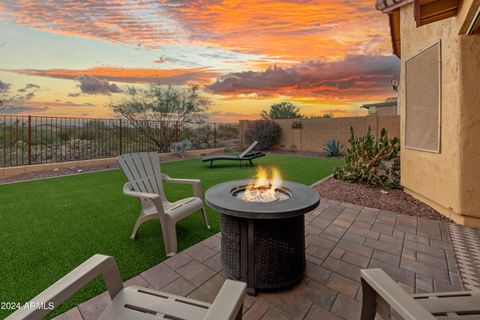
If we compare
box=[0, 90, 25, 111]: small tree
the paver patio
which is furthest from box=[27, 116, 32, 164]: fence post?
the paver patio

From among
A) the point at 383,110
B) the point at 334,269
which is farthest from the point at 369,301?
the point at 383,110

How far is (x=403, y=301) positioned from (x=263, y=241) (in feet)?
3.21

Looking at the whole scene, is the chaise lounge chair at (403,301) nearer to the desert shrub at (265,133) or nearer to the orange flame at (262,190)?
the orange flame at (262,190)

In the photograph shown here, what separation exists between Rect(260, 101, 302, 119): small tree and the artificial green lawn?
92.8 feet

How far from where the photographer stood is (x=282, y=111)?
1258 inches

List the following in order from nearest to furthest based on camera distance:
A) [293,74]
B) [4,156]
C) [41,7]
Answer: [41,7] < [4,156] < [293,74]

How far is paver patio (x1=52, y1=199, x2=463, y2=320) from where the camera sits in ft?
5.48

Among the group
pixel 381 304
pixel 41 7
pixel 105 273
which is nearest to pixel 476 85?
pixel 381 304

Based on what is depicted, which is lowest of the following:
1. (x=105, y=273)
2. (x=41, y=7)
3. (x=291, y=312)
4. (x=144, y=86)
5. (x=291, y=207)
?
(x=291, y=312)

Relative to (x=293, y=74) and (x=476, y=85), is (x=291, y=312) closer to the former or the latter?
(x=476, y=85)

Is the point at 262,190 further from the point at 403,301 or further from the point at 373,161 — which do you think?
the point at 373,161

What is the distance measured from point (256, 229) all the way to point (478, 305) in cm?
125

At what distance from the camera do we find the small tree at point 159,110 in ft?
34.3

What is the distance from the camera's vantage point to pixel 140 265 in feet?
7.14
